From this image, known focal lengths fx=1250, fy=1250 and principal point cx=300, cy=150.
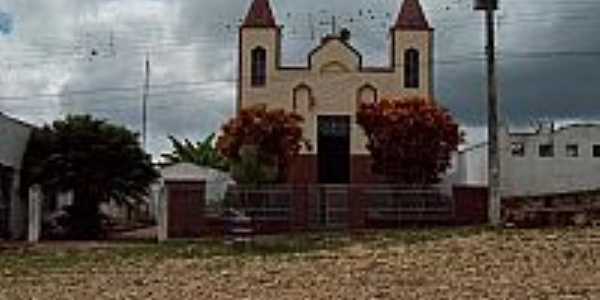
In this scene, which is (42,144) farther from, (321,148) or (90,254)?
(321,148)

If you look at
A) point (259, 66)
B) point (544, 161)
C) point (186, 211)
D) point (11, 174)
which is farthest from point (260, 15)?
point (186, 211)

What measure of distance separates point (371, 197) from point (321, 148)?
2144cm

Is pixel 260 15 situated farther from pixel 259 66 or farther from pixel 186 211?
pixel 186 211

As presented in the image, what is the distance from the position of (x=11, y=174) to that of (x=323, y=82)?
22323 mm

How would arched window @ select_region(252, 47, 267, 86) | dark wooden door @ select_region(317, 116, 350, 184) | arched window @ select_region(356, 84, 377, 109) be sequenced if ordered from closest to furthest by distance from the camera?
arched window @ select_region(356, 84, 377, 109)
arched window @ select_region(252, 47, 267, 86)
dark wooden door @ select_region(317, 116, 350, 184)

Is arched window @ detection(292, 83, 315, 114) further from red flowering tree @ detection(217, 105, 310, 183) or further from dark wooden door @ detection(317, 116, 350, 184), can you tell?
red flowering tree @ detection(217, 105, 310, 183)

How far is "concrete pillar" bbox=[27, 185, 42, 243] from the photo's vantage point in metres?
44.5

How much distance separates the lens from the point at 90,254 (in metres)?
34.0

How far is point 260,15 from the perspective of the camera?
222 ft

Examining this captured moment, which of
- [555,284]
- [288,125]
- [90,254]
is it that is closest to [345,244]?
[90,254]

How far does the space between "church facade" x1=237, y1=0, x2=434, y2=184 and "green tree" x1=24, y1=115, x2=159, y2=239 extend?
58.6 ft

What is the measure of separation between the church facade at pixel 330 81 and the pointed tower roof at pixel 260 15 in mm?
54

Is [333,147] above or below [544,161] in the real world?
above

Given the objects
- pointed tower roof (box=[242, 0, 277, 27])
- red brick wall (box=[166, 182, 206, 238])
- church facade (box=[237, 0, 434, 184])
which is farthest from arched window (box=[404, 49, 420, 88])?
red brick wall (box=[166, 182, 206, 238])
